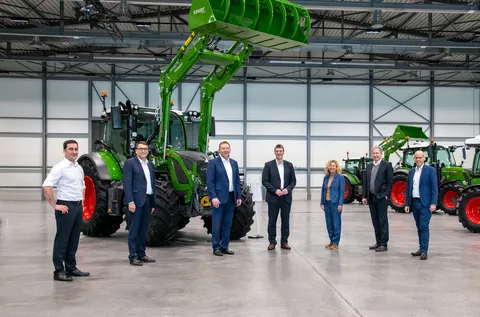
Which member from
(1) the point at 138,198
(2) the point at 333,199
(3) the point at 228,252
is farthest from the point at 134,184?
(2) the point at 333,199

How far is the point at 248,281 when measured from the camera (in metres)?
6.02

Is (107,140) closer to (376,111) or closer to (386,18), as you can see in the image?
(386,18)

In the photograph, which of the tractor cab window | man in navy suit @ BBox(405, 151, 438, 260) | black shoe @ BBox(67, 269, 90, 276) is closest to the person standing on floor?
black shoe @ BBox(67, 269, 90, 276)

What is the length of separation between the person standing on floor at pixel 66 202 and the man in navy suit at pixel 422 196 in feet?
15.2

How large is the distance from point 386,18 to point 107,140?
1327 cm

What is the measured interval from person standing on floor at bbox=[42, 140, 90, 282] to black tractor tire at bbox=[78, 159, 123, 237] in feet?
11.1

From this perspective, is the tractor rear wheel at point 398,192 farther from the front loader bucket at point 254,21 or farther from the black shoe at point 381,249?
the front loader bucket at point 254,21

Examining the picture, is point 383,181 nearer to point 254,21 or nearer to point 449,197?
point 254,21

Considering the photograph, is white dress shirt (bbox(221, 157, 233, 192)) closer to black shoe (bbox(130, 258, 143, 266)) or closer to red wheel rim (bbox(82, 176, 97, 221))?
black shoe (bbox(130, 258, 143, 266))

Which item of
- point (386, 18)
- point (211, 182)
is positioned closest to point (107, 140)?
point (211, 182)

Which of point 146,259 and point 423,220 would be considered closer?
point 146,259

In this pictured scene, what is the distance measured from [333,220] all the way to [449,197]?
27.8 ft

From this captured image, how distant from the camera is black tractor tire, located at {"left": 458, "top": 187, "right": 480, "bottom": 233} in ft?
36.9

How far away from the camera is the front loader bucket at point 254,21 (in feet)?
22.8
